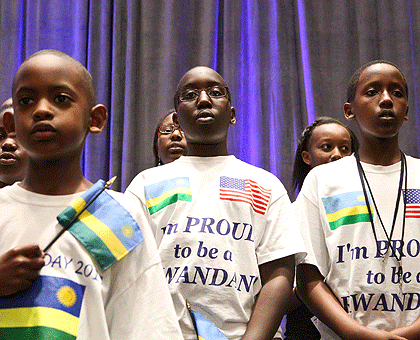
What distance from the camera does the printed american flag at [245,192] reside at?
168cm

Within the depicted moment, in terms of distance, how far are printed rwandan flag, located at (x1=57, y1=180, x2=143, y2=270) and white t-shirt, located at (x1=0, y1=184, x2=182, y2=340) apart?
17 mm

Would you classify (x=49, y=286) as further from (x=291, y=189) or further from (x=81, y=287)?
(x=291, y=189)

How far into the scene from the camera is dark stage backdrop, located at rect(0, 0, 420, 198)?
3.33 m

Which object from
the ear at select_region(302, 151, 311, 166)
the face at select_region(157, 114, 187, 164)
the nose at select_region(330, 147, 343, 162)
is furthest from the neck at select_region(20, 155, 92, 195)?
the ear at select_region(302, 151, 311, 166)

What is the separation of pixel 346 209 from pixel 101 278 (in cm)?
92

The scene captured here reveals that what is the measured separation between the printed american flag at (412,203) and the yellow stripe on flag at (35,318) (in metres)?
1.15

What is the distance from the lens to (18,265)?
102cm

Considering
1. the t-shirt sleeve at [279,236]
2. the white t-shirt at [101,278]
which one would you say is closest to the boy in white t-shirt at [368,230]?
the t-shirt sleeve at [279,236]

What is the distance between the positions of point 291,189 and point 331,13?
48.1 inches

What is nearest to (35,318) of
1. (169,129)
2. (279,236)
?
(279,236)

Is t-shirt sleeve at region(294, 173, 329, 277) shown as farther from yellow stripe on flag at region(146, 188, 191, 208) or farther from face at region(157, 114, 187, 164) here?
face at region(157, 114, 187, 164)

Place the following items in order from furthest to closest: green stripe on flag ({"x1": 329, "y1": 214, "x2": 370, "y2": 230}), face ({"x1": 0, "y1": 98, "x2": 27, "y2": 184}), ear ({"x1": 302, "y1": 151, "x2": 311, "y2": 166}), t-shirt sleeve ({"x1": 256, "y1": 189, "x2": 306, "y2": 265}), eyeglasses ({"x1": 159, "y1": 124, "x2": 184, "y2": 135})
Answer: ear ({"x1": 302, "y1": 151, "x2": 311, "y2": 166}) → eyeglasses ({"x1": 159, "y1": 124, "x2": 184, "y2": 135}) → face ({"x1": 0, "y1": 98, "x2": 27, "y2": 184}) → green stripe on flag ({"x1": 329, "y1": 214, "x2": 370, "y2": 230}) → t-shirt sleeve ({"x1": 256, "y1": 189, "x2": 306, "y2": 265})

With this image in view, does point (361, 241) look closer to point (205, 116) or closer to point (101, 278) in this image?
point (205, 116)

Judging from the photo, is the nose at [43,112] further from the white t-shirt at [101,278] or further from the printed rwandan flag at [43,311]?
the printed rwandan flag at [43,311]
